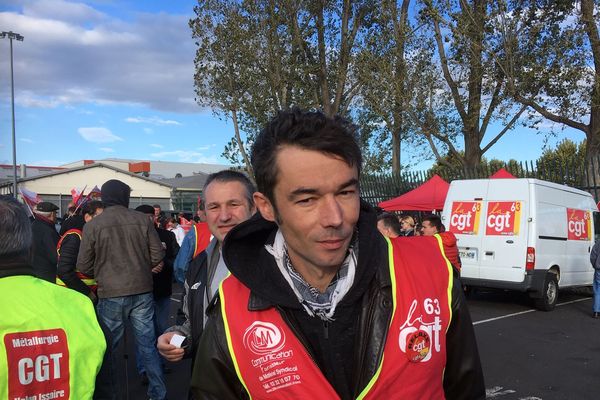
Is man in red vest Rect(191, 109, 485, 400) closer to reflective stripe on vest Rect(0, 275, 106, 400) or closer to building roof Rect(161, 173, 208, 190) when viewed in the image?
reflective stripe on vest Rect(0, 275, 106, 400)

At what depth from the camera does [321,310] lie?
1.54 meters

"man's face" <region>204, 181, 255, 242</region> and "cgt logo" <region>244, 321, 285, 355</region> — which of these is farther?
"man's face" <region>204, 181, 255, 242</region>

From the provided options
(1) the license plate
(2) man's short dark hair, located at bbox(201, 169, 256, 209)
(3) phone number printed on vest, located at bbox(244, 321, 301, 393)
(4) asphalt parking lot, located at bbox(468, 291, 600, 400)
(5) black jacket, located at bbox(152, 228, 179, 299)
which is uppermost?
(2) man's short dark hair, located at bbox(201, 169, 256, 209)

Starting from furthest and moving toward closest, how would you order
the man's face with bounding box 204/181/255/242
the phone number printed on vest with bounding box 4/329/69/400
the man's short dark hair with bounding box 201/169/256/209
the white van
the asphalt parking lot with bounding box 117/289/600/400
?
the white van → the asphalt parking lot with bounding box 117/289/600/400 → the man's short dark hair with bounding box 201/169/256/209 → the man's face with bounding box 204/181/255/242 → the phone number printed on vest with bounding box 4/329/69/400

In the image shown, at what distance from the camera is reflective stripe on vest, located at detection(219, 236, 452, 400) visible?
1.44m

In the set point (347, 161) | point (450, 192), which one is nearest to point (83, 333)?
point (347, 161)

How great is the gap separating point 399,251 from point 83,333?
1326 millimetres

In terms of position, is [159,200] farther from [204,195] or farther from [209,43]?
[204,195]

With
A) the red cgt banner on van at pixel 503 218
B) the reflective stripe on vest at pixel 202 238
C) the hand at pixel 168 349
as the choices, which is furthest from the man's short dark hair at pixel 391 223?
the hand at pixel 168 349

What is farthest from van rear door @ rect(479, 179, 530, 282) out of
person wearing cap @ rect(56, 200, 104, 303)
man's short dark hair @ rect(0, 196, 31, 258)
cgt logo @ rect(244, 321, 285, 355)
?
cgt logo @ rect(244, 321, 285, 355)

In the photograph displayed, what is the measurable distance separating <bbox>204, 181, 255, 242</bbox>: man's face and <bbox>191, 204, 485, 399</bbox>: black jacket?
1.45 metres

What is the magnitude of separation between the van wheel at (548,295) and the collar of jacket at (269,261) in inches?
388

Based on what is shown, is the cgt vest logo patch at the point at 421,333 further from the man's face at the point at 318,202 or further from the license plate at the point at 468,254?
the license plate at the point at 468,254

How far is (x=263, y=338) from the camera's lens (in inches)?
58.7
